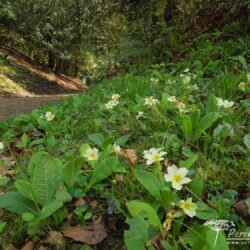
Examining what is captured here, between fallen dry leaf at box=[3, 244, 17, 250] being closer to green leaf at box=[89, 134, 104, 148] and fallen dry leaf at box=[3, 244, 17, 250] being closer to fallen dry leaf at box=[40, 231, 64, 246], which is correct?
fallen dry leaf at box=[40, 231, 64, 246]

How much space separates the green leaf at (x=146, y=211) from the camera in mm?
1464

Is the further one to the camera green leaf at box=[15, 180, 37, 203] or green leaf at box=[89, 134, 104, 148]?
green leaf at box=[89, 134, 104, 148]

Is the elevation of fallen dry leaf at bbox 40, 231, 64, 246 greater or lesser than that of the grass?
lesser

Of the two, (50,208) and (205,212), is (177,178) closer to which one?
(205,212)

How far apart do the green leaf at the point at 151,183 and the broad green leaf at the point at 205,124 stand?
2.42 ft

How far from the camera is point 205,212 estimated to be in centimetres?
155

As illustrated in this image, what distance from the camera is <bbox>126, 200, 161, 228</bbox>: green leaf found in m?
1.46

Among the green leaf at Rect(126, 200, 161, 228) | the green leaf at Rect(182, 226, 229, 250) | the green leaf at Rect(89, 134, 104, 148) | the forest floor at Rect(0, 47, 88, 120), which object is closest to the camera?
the green leaf at Rect(182, 226, 229, 250)

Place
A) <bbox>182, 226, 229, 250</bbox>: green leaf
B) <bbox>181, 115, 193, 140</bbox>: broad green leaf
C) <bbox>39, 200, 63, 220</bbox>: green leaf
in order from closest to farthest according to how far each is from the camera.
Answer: <bbox>182, 226, 229, 250</bbox>: green leaf, <bbox>39, 200, 63, 220</bbox>: green leaf, <bbox>181, 115, 193, 140</bbox>: broad green leaf

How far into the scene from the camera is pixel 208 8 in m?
7.11

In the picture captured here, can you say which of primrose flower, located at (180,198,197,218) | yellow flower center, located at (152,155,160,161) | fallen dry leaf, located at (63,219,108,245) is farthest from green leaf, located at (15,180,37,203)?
primrose flower, located at (180,198,197,218)

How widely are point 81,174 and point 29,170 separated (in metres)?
0.33

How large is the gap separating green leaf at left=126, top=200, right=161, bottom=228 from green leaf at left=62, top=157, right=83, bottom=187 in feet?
1.35

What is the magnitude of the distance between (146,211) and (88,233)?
1.15ft
